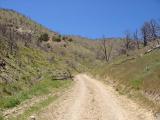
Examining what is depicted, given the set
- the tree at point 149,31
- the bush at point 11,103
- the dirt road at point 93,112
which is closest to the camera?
the dirt road at point 93,112

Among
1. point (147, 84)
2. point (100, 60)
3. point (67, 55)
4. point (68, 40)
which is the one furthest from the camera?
point (68, 40)

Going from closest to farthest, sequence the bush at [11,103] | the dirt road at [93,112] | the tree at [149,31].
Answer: the dirt road at [93,112] < the bush at [11,103] < the tree at [149,31]

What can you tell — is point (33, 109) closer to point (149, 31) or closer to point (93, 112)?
point (93, 112)

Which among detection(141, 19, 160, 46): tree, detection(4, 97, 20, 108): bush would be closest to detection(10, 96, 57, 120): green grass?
detection(4, 97, 20, 108): bush

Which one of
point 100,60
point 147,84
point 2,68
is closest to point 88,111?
point 147,84

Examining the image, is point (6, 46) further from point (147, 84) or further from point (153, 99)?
point (153, 99)

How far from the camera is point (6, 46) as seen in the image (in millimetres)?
54281

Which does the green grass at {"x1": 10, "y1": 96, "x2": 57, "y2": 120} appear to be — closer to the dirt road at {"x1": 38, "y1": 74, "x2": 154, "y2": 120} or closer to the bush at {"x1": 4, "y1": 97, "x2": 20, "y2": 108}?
the dirt road at {"x1": 38, "y1": 74, "x2": 154, "y2": 120}

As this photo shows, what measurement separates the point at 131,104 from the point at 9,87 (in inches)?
519

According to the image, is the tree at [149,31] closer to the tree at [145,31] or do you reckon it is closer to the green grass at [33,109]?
the tree at [145,31]

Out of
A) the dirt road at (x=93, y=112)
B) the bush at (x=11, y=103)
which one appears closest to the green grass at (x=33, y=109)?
the dirt road at (x=93, y=112)

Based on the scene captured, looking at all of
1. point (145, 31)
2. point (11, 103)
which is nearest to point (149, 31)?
point (145, 31)

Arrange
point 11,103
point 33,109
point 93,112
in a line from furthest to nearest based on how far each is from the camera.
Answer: point 11,103 < point 33,109 < point 93,112

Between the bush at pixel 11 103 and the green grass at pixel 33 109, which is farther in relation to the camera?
the bush at pixel 11 103
